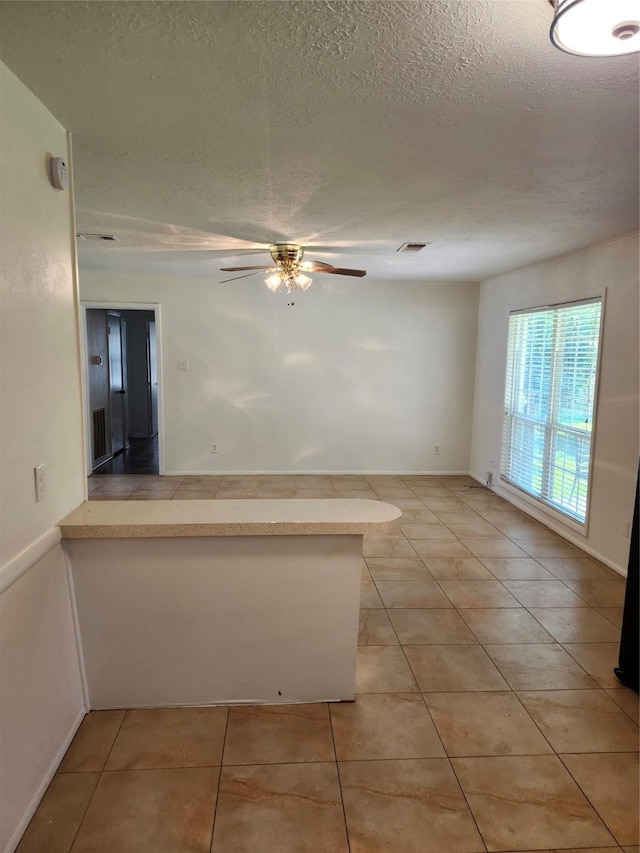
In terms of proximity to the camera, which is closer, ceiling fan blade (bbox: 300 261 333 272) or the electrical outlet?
the electrical outlet

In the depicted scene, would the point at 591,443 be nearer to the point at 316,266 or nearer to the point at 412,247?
the point at 412,247

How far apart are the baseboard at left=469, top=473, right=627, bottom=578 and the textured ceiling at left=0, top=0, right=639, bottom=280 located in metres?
2.33

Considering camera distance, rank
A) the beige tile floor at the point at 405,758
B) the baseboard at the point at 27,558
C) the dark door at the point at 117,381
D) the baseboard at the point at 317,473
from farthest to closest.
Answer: the dark door at the point at 117,381, the baseboard at the point at 317,473, the beige tile floor at the point at 405,758, the baseboard at the point at 27,558

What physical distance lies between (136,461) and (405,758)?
562cm

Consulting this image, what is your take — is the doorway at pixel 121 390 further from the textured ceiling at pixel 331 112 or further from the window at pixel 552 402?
the window at pixel 552 402

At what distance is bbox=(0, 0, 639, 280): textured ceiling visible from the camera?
48.3 inches

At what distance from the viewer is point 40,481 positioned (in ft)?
5.58

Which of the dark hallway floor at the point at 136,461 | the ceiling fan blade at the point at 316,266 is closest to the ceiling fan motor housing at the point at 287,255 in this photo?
the ceiling fan blade at the point at 316,266

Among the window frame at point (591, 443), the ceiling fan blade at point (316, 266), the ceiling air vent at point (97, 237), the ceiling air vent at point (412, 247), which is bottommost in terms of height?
the window frame at point (591, 443)

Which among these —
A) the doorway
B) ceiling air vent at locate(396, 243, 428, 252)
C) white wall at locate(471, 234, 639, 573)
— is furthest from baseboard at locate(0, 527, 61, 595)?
the doorway

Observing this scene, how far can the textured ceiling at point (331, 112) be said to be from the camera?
1.23 meters

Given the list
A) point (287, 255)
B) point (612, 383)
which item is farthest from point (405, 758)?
point (287, 255)

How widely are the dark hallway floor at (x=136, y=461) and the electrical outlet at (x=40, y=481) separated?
4.44 m

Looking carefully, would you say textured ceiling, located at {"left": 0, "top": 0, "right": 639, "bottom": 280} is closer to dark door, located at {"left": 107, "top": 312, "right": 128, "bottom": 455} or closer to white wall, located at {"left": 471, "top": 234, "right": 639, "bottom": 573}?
white wall, located at {"left": 471, "top": 234, "right": 639, "bottom": 573}
